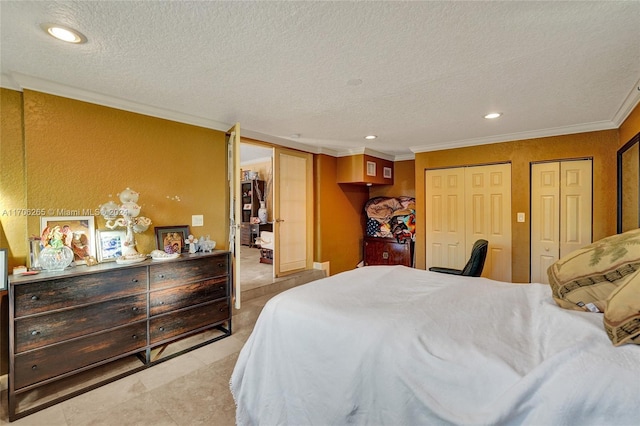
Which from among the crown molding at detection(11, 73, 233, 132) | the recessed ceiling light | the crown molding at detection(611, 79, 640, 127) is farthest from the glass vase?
Result: the crown molding at detection(611, 79, 640, 127)

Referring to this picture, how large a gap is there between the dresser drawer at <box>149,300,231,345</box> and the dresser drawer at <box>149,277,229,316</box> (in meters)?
0.06

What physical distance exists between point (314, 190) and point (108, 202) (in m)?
3.02

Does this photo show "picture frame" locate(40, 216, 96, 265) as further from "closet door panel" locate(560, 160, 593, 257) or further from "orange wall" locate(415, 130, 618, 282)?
"closet door panel" locate(560, 160, 593, 257)

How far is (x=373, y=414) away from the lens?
51.0 inches

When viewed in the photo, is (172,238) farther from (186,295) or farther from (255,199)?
(255,199)

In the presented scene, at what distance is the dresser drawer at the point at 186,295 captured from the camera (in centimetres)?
258

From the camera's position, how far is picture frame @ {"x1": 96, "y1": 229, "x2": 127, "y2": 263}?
2568 millimetres

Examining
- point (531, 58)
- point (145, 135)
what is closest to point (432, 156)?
point (531, 58)

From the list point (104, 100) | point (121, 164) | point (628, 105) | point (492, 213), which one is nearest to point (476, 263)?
point (492, 213)

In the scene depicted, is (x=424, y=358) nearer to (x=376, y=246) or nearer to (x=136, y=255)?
(x=136, y=255)

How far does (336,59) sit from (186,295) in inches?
92.3

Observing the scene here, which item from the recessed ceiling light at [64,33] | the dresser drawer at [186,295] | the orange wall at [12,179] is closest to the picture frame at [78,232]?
the orange wall at [12,179]

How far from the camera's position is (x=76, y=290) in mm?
2170

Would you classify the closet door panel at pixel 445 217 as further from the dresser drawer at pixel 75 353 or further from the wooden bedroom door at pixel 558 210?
the dresser drawer at pixel 75 353
